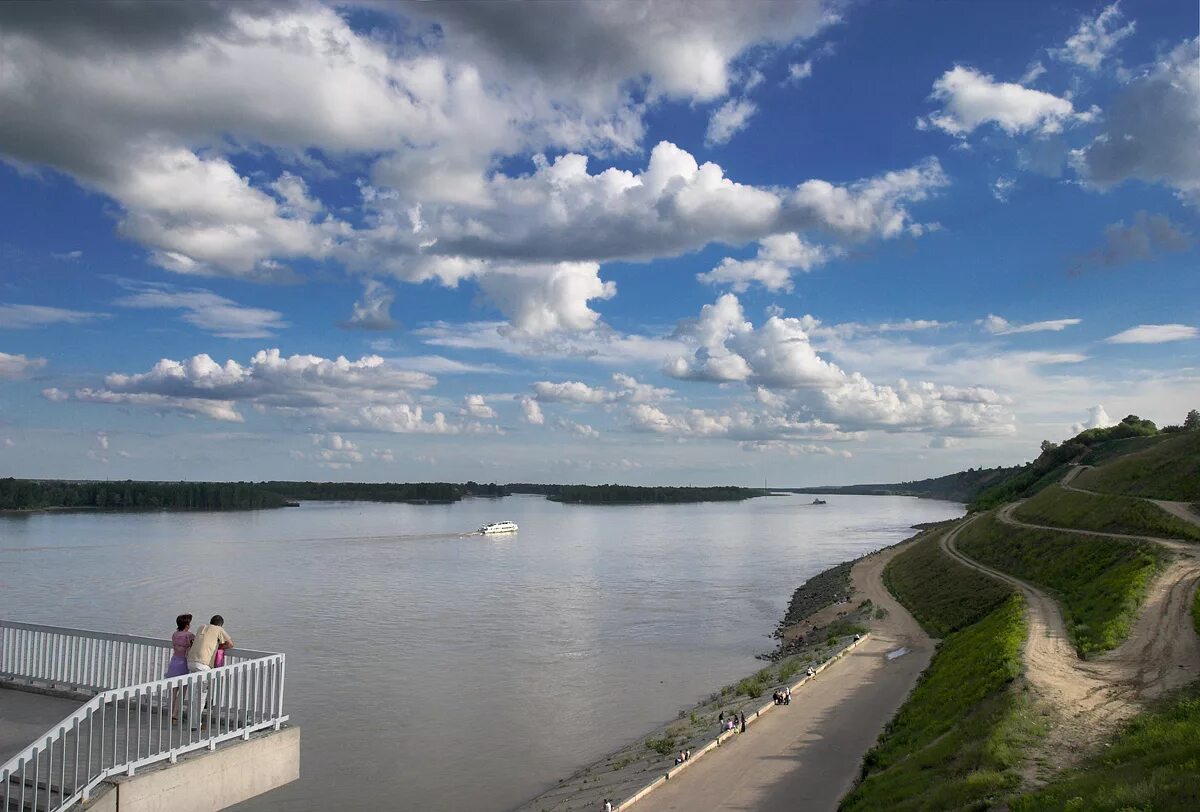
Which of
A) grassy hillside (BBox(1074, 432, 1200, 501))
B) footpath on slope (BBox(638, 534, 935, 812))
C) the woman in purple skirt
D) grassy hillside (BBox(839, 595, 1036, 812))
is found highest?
grassy hillside (BBox(1074, 432, 1200, 501))

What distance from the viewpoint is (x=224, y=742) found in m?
9.82

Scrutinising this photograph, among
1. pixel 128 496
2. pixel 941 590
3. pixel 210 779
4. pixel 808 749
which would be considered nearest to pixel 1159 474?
pixel 941 590

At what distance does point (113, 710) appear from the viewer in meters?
10.0

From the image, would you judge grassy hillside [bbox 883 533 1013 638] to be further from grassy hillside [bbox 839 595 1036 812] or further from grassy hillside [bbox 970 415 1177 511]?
grassy hillside [bbox 970 415 1177 511]

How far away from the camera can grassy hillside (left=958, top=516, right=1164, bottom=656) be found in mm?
21625

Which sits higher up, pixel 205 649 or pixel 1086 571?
pixel 205 649

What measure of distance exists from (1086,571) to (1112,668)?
44.3ft

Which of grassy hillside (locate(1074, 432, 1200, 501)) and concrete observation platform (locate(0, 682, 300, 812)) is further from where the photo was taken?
grassy hillside (locate(1074, 432, 1200, 501))

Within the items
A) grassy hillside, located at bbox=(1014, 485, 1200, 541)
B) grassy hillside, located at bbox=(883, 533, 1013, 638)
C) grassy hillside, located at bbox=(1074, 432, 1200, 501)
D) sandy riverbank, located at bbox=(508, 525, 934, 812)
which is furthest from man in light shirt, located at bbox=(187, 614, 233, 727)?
grassy hillside, located at bbox=(1074, 432, 1200, 501)

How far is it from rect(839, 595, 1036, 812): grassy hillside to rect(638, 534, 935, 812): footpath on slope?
643 mm

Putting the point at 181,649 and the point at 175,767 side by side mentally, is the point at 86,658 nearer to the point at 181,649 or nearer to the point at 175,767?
the point at 181,649

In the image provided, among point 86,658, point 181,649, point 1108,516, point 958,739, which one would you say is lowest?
point 958,739

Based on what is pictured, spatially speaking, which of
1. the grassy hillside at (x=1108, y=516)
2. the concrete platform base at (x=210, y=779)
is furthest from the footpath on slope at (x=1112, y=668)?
the concrete platform base at (x=210, y=779)

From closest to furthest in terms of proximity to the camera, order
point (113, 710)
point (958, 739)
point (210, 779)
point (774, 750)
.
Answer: point (210, 779)
point (113, 710)
point (958, 739)
point (774, 750)
